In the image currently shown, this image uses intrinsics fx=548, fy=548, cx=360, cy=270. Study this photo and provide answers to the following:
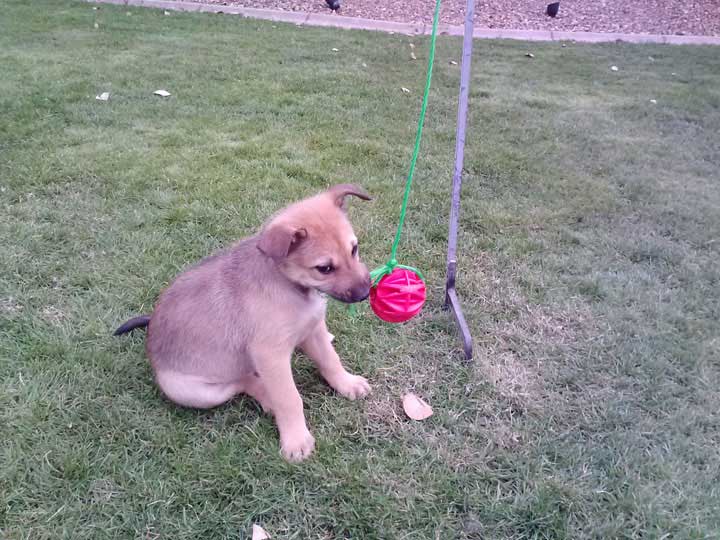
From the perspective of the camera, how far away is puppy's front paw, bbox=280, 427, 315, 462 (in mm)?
2559

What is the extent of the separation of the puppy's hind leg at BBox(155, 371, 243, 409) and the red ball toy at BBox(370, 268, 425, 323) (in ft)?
2.80

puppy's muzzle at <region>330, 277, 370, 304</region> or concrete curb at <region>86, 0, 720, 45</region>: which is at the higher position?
concrete curb at <region>86, 0, 720, 45</region>

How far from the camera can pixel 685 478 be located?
2.45m

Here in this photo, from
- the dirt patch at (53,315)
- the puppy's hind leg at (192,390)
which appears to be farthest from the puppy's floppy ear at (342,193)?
the dirt patch at (53,315)

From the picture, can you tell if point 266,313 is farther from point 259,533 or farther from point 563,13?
point 563,13

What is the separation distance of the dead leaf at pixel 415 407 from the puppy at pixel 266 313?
30cm

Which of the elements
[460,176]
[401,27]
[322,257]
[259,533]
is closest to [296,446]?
[259,533]

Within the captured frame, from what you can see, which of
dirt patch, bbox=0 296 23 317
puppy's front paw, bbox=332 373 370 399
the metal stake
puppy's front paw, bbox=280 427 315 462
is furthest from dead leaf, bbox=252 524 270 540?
dirt patch, bbox=0 296 23 317

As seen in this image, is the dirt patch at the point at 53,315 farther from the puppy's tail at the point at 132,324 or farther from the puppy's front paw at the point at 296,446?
the puppy's front paw at the point at 296,446

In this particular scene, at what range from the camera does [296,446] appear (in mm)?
2572

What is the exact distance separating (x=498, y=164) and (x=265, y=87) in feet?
11.3

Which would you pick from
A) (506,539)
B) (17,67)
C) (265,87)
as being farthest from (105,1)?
(506,539)

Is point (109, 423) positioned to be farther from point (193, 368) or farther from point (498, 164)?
point (498, 164)

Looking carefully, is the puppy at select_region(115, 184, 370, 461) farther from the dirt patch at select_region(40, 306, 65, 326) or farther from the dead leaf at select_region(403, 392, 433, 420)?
the dirt patch at select_region(40, 306, 65, 326)
